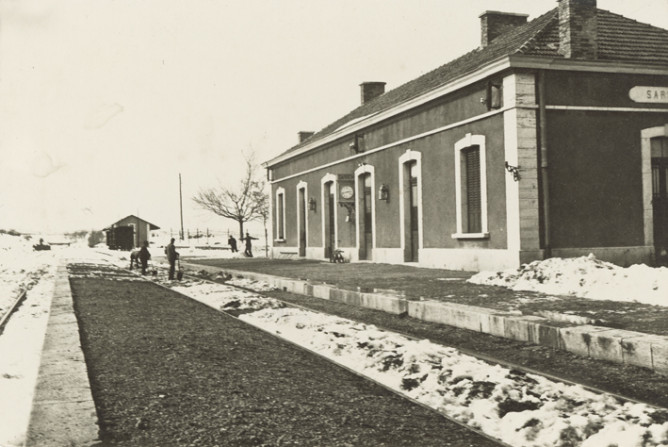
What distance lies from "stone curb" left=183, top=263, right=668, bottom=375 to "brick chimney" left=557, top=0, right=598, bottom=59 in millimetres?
7582

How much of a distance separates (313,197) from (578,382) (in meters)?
22.9

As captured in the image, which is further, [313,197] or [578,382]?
[313,197]

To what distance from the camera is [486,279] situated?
1288cm

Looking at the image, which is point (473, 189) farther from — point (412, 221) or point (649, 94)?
point (649, 94)

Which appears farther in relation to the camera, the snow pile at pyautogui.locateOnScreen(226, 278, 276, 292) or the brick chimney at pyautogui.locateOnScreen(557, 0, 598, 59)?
the snow pile at pyautogui.locateOnScreen(226, 278, 276, 292)

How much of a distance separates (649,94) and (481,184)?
425cm

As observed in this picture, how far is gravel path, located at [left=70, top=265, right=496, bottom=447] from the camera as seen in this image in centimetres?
393

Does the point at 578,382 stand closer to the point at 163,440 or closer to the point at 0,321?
the point at 163,440

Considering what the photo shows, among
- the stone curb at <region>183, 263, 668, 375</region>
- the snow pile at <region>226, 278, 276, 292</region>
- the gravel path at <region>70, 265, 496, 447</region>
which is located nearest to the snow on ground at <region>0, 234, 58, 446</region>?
the gravel path at <region>70, 265, 496, 447</region>

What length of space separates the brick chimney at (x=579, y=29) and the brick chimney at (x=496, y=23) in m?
4.64

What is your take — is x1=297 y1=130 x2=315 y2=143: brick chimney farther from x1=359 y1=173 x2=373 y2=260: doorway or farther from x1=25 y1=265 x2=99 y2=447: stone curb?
x1=25 y1=265 x2=99 y2=447: stone curb

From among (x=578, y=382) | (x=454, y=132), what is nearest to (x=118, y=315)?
(x=578, y=382)

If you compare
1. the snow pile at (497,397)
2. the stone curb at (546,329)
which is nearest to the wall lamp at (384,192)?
the stone curb at (546,329)

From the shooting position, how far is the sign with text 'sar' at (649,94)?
49.7ft
